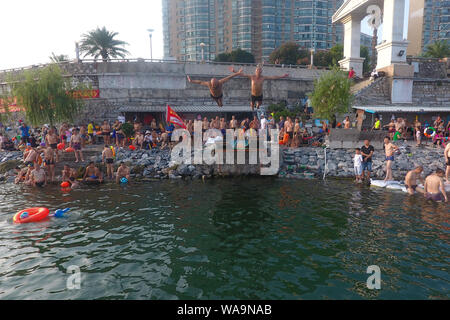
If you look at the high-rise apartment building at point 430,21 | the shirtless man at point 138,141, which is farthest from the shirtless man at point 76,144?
the high-rise apartment building at point 430,21

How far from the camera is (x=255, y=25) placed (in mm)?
79688

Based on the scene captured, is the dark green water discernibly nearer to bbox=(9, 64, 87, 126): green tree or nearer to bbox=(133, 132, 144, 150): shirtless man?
bbox=(133, 132, 144, 150): shirtless man

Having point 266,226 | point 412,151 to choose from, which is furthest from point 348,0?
point 266,226

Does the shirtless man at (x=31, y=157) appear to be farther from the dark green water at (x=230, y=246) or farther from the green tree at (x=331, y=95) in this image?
the green tree at (x=331, y=95)

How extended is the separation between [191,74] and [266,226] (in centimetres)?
2276

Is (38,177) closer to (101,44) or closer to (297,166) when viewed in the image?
(297,166)

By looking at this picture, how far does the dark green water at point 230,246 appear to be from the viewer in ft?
20.2

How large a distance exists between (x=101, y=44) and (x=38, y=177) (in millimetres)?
26649

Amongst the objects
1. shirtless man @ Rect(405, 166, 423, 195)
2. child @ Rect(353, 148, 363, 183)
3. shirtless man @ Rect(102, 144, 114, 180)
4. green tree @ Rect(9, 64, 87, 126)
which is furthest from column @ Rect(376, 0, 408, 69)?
green tree @ Rect(9, 64, 87, 126)

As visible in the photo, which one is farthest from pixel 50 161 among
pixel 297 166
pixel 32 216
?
pixel 297 166

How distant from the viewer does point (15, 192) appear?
46.6 ft

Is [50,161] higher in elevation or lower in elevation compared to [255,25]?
lower

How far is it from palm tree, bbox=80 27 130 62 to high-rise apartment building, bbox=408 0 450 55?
87.7 m
